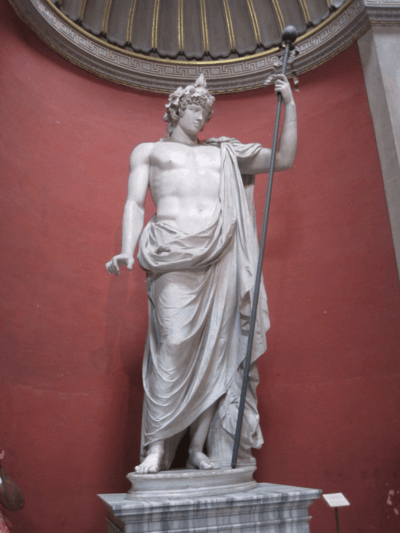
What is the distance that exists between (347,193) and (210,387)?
1.92 meters

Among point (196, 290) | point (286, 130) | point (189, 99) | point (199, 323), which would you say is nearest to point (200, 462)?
point (199, 323)

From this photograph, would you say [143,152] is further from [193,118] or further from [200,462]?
[200,462]

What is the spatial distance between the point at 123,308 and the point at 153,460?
1507 millimetres

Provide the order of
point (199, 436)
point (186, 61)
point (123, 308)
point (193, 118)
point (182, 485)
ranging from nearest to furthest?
point (182, 485)
point (199, 436)
point (193, 118)
point (123, 308)
point (186, 61)

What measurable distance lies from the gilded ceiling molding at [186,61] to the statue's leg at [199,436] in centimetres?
261

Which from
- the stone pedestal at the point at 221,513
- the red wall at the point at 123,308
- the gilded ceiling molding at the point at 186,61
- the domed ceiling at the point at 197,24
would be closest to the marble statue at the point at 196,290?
the stone pedestal at the point at 221,513

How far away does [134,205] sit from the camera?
2.72 meters

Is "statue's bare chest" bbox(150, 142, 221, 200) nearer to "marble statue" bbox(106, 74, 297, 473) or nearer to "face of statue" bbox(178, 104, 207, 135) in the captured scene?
"marble statue" bbox(106, 74, 297, 473)

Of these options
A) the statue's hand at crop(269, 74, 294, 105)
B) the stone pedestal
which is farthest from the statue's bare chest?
the stone pedestal

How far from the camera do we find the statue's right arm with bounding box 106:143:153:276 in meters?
2.54

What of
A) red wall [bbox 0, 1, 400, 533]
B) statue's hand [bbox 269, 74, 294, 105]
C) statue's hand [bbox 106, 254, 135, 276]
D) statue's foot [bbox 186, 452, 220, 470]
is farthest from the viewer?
red wall [bbox 0, 1, 400, 533]

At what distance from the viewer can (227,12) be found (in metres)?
4.45

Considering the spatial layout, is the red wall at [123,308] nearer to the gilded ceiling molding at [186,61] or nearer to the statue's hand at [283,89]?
the gilded ceiling molding at [186,61]

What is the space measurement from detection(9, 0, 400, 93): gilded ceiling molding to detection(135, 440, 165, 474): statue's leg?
282cm
